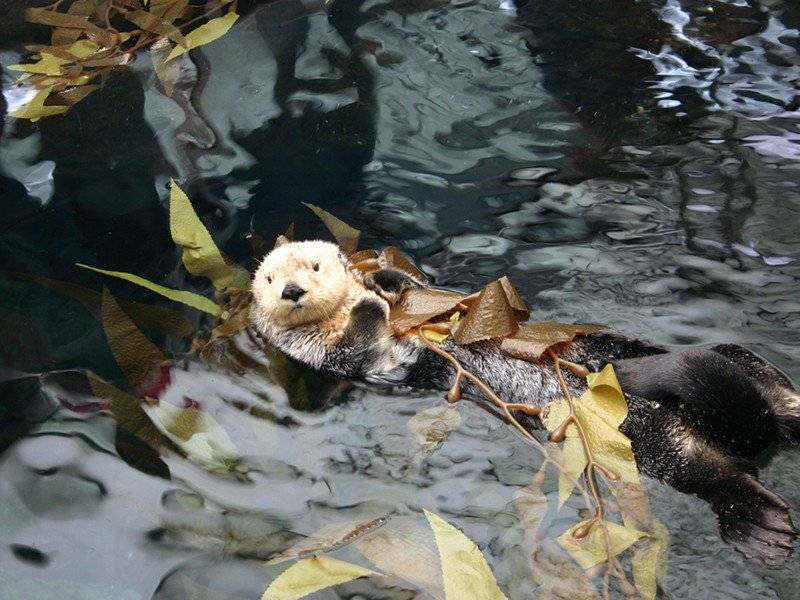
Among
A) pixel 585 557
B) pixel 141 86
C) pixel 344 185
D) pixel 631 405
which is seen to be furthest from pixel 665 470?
pixel 141 86

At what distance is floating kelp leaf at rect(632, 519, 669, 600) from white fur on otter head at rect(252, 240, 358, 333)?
1360 millimetres

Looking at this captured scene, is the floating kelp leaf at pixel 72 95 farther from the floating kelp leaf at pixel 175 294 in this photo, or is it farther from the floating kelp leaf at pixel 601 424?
the floating kelp leaf at pixel 601 424

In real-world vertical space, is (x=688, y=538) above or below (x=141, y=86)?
below

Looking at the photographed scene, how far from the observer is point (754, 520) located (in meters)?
2.25

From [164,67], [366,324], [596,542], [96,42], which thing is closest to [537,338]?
[366,324]

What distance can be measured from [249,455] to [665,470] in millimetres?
1286

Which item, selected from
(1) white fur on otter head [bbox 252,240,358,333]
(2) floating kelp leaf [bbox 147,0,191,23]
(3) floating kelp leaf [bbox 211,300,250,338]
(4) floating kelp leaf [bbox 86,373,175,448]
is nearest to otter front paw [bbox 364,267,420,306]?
(1) white fur on otter head [bbox 252,240,358,333]

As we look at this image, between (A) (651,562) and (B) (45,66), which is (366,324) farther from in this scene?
(B) (45,66)

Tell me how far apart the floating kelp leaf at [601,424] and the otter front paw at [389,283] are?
74 centimetres

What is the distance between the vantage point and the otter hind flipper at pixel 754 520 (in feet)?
7.19

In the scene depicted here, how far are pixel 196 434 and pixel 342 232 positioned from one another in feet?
3.73

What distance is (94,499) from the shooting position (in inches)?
99.2

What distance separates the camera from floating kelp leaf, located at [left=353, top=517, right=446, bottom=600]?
86.0 inches

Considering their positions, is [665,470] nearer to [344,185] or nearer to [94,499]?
[94,499]
